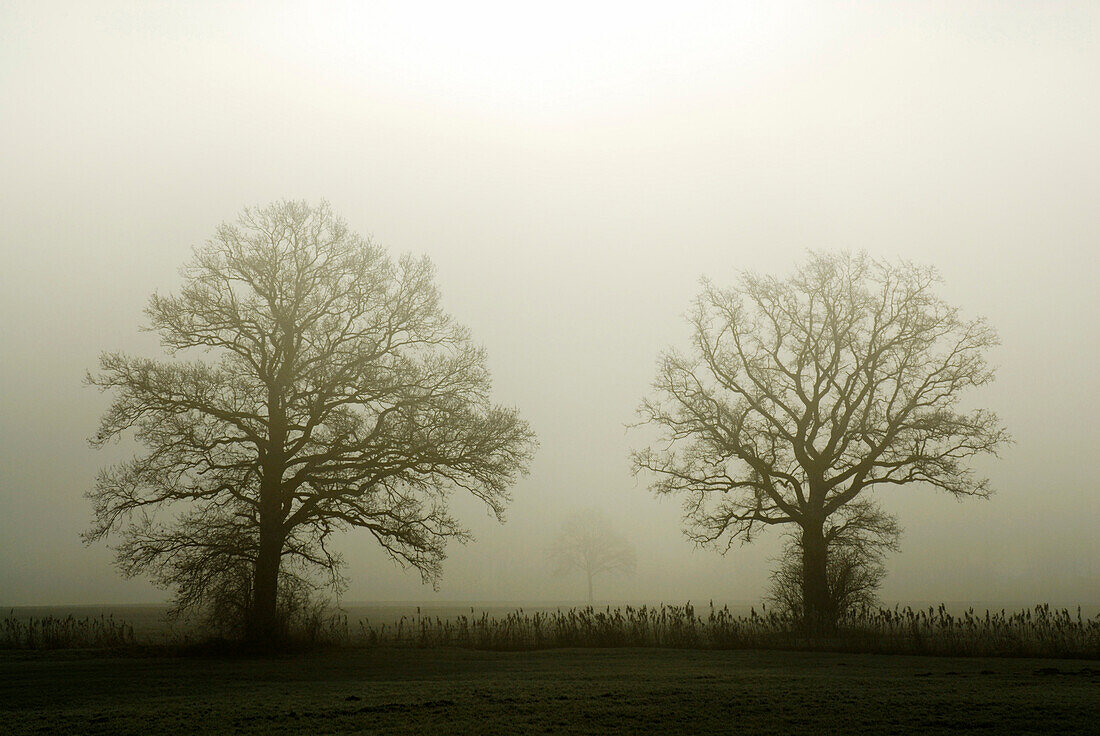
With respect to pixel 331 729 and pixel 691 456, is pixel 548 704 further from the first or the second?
pixel 691 456

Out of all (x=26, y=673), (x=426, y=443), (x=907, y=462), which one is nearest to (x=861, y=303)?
(x=907, y=462)

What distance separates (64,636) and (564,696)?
1854cm

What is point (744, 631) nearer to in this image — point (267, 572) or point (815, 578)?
point (815, 578)

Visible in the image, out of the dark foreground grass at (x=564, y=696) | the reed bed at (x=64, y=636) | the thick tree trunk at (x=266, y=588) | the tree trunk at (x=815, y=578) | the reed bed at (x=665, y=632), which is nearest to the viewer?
the dark foreground grass at (x=564, y=696)

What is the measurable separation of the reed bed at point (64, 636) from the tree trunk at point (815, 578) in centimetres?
2030

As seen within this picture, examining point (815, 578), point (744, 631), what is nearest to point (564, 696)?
point (744, 631)

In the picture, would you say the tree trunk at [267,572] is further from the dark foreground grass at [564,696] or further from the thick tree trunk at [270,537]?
the dark foreground grass at [564,696]

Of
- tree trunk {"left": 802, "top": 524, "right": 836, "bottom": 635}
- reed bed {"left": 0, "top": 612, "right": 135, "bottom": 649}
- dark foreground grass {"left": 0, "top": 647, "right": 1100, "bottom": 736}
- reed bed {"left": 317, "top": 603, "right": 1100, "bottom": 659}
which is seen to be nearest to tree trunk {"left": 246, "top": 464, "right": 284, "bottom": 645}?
reed bed {"left": 317, "top": 603, "right": 1100, "bottom": 659}

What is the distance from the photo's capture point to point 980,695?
11469 mm

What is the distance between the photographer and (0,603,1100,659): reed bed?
778 inches

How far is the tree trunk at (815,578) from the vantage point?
82.8 feet

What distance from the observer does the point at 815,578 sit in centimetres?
2652

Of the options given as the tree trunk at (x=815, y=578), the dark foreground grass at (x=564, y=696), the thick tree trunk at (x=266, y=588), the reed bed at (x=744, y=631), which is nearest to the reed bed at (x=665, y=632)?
the reed bed at (x=744, y=631)

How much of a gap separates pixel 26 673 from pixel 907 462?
25.9 m
